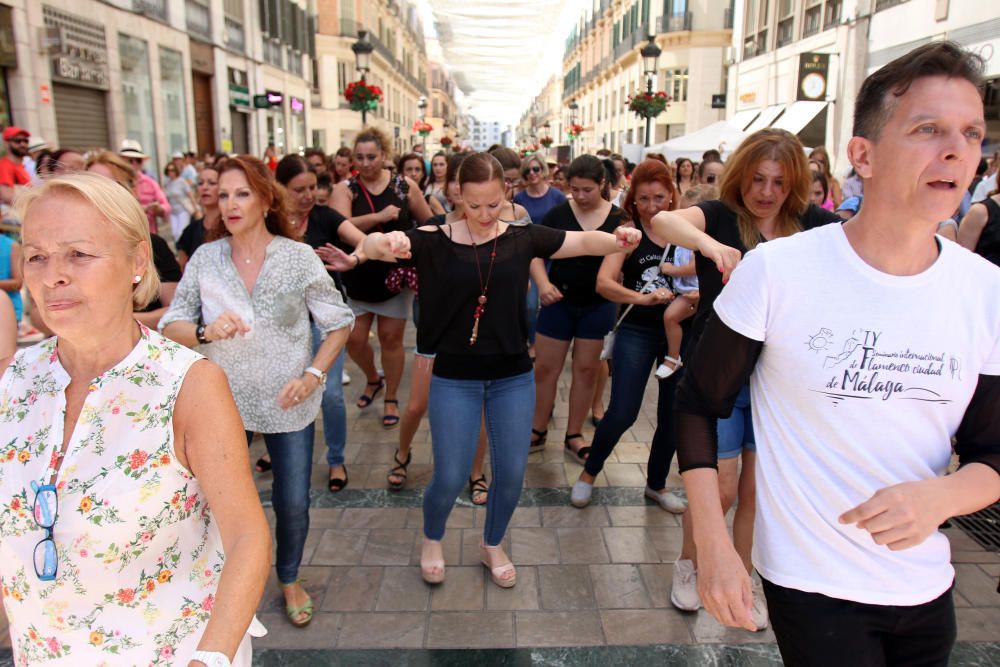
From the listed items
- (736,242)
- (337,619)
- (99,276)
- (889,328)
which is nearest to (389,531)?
(337,619)

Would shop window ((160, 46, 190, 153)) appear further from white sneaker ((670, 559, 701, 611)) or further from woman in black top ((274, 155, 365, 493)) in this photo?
white sneaker ((670, 559, 701, 611))

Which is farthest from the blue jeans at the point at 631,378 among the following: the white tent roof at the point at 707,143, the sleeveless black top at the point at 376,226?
the white tent roof at the point at 707,143

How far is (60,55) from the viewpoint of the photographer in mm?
13656

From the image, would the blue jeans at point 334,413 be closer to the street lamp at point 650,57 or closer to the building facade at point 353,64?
the street lamp at point 650,57

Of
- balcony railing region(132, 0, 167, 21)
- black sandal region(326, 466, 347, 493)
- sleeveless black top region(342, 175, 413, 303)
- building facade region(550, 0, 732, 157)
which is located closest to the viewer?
black sandal region(326, 466, 347, 493)

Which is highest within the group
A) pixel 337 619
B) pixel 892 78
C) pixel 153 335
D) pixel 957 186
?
pixel 892 78

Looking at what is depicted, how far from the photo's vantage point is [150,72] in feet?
58.9

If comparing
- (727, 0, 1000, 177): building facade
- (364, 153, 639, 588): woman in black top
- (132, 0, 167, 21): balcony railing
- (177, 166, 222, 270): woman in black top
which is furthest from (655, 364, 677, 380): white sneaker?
(132, 0, 167, 21): balcony railing

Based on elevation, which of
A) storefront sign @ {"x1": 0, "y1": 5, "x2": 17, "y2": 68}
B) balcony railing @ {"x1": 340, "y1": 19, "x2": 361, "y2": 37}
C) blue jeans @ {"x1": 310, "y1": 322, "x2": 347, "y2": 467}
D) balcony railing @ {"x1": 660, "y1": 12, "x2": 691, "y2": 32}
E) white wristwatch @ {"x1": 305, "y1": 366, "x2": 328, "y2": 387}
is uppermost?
balcony railing @ {"x1": 340, "y1": 19, "x2": 361, "y2": 37}

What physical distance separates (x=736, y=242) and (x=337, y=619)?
2.46m

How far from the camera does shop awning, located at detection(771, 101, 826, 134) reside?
17.0 metres

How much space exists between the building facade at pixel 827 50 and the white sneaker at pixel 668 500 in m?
8.68

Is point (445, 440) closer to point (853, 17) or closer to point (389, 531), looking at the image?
point (389, 531)

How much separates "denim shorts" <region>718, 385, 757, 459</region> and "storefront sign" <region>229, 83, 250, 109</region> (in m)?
24.2
